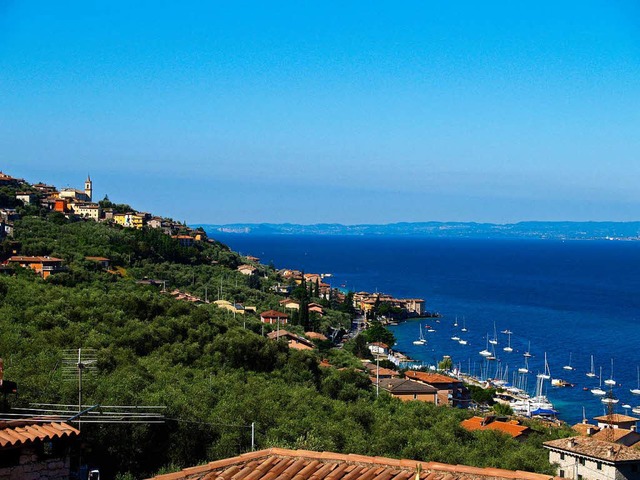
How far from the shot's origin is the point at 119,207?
7031cm

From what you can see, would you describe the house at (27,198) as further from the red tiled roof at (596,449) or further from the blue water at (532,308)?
the red tiled roof at (596,449)

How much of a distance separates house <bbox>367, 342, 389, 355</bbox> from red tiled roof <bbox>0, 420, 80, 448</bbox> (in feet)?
134

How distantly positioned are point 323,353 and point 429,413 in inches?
645

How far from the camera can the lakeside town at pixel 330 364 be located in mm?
6691

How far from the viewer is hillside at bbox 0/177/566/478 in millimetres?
12789

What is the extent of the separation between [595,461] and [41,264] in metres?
25.8

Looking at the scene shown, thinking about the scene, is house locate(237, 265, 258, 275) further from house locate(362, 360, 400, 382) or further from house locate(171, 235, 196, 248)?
house locate(362, 360, 400, 382)

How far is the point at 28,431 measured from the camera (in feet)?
19.9

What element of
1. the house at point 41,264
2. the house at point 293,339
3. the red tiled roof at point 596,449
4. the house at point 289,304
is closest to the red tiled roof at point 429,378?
the house at point 293,339

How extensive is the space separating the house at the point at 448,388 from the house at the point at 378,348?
9888mm

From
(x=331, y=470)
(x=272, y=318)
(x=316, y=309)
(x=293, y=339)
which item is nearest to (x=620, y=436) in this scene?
(x=331, y=470)

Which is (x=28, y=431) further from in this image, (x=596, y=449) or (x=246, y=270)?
(x=246, y=270)

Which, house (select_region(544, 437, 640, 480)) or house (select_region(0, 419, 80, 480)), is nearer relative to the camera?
house (select_region(0, 419, 80, 480))

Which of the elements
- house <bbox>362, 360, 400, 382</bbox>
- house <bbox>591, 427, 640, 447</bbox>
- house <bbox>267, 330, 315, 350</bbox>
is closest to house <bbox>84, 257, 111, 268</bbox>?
house <bbox>267, 330, 315, 350</bbox>
